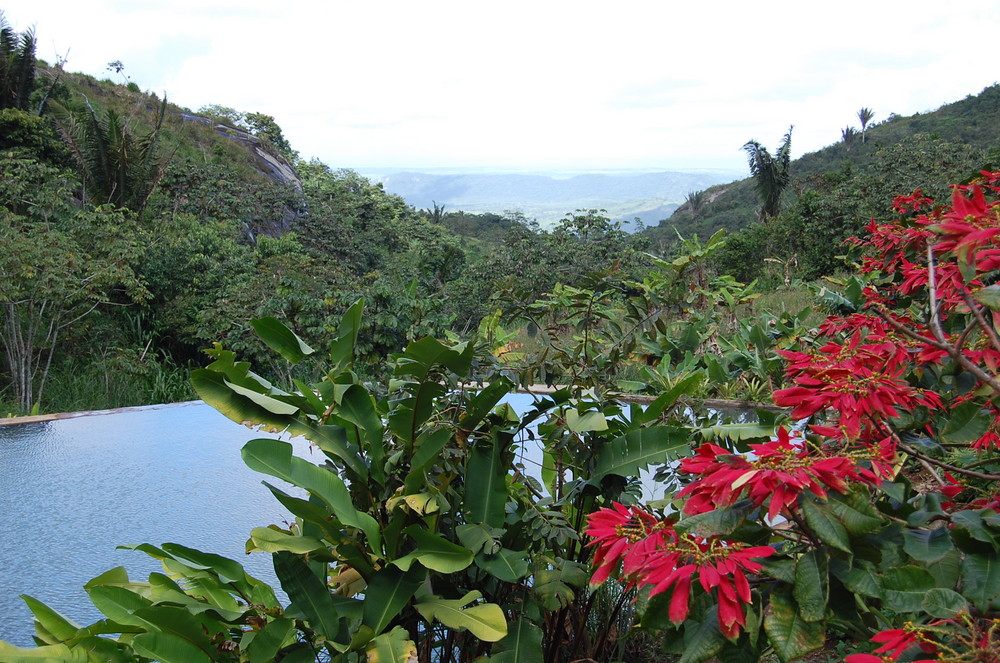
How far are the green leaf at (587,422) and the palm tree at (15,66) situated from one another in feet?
53.5

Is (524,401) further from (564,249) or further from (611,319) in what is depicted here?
(564,249)

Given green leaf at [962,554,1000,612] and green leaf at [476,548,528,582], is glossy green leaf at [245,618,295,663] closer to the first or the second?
green leaf at [476,548,528,582]

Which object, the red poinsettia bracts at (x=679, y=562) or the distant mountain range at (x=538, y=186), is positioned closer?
the red poinsettia bracts at (x=679, y=562)

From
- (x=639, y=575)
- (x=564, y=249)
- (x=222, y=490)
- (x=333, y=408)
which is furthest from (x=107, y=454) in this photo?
(x=564, y=249)

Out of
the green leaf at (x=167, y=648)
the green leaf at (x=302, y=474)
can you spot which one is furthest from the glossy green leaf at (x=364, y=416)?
the green leaf at (x=167, y=648)

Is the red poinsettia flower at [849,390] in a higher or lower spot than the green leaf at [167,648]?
higher

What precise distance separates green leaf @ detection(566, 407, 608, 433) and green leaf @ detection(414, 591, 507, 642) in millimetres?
461

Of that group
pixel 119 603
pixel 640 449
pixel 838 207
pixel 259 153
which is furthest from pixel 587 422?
pixel 259 153

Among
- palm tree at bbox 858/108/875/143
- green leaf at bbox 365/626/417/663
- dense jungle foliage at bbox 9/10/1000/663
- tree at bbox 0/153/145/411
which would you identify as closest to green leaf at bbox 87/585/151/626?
dense jungle foliage at bbox 9/10/1000/663

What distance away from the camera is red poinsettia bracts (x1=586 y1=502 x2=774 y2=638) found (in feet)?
3.01

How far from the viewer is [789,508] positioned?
3.28 ft

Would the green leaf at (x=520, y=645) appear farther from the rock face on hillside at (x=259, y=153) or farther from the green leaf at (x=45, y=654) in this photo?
the rock face on hillside at (x=259, y=153)

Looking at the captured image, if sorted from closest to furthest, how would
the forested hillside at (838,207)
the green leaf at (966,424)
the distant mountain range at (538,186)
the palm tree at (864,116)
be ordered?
the green leaf at (966,424) → the forested hillside at (838,207) → the palm tree at (864,116) → the distant mountain range at (538,186)

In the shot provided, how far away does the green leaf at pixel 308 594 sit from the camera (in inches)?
62.4
